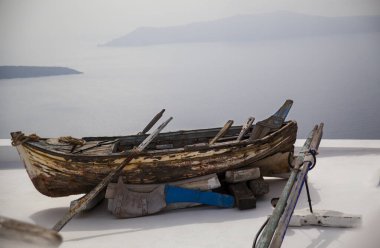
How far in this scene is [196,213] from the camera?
3.85m

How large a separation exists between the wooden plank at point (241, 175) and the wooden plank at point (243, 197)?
7 cm

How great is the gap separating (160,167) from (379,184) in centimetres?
198

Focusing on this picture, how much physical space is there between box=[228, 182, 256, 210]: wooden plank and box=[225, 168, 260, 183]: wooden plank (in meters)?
0.07

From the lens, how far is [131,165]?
154 inches

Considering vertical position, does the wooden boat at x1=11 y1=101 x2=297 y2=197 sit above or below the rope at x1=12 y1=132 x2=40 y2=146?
below

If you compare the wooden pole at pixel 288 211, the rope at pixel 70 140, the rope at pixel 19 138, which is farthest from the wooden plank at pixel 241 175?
the rope at pixel 19 138

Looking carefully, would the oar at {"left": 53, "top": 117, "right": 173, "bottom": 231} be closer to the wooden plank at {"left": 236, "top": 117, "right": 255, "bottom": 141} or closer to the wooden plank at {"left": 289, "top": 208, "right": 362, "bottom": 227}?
the wooden plank at {"left": 236, "top": 117, "right": 255, "bottom": 141}

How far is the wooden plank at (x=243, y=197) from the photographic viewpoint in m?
3.81

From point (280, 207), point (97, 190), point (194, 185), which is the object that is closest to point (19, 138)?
point (97, 190)

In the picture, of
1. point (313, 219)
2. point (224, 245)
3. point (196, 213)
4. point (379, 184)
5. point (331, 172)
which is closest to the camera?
point (224, 245)

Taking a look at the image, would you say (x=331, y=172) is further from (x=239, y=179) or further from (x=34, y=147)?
(x=34, y=147)

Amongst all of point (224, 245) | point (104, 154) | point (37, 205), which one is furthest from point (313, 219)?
point (37, 205)

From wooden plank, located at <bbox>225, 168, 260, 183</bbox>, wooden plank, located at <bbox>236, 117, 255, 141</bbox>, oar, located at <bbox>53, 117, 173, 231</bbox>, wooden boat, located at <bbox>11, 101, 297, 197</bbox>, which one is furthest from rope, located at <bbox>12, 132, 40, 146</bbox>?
wooden plank, located at <bbox>236, 117, 255, 141</bbox>

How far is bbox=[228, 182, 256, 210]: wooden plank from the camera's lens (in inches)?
150
